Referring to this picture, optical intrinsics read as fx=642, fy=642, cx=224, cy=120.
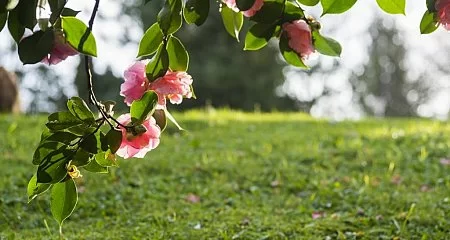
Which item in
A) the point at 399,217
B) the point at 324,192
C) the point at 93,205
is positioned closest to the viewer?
the point at 399,217

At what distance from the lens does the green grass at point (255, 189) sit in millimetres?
2998

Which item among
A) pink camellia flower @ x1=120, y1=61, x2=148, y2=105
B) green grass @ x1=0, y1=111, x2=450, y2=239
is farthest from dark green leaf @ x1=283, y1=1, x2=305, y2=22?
green grass @ x1=0, y1=111, x2=450, y2=239

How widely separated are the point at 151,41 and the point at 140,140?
0.26m

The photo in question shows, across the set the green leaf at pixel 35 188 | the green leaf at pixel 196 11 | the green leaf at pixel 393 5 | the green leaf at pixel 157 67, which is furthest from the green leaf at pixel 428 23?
the green leaf at pixel 35 188

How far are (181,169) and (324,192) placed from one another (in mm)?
1141

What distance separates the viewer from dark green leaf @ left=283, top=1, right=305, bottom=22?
5.08 ft

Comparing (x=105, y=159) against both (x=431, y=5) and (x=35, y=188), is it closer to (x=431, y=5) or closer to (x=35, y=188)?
(x=35, y=188)

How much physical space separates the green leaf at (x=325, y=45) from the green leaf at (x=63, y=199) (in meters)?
0.69

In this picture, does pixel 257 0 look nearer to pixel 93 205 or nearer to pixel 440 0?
pixel 440 0

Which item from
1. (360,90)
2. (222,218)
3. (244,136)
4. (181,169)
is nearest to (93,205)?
(222,218)

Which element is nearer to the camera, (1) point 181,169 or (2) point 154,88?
(2) point 154,88

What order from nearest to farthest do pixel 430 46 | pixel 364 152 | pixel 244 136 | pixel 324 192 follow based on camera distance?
1. pixel 324 192
2. pixel 364 152
3. pixel 244 136
4. pixel 430 46

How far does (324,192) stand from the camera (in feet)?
12.5

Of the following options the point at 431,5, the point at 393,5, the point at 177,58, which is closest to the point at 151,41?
the point at 177,58
